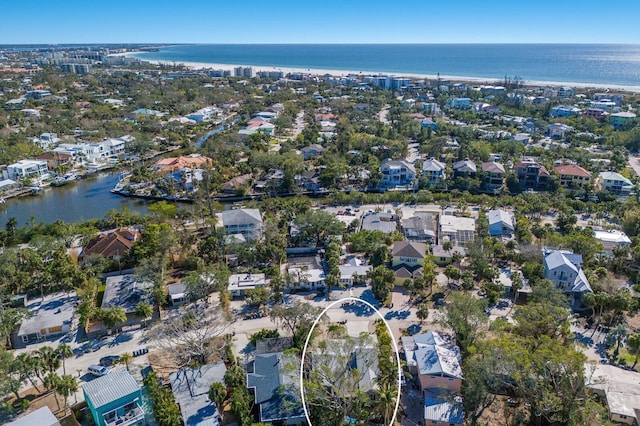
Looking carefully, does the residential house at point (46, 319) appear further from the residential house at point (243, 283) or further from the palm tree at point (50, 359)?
the residential house at point (243, 283)

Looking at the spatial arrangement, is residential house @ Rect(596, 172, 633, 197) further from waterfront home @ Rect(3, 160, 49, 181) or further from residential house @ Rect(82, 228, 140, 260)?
waterfront home @ Rect(3, 160, 49, 181)

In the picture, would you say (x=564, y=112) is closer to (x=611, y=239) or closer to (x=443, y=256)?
(x=611, y=239)

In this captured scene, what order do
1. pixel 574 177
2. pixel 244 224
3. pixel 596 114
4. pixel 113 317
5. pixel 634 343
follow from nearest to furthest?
pixel 634 343
pixel 113 317
pixel 244 224
pixel 574 177
pixel 596 114

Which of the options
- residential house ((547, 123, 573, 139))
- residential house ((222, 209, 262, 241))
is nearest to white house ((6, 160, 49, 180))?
residential house ((222, 209, 262, 241))

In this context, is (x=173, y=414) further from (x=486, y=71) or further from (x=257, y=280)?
(x=486, y=71)

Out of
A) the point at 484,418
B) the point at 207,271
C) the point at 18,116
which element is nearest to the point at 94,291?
the point at 207,271

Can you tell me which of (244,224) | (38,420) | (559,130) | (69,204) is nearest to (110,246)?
(244,224)

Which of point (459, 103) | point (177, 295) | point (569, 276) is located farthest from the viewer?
point (459, 103)
